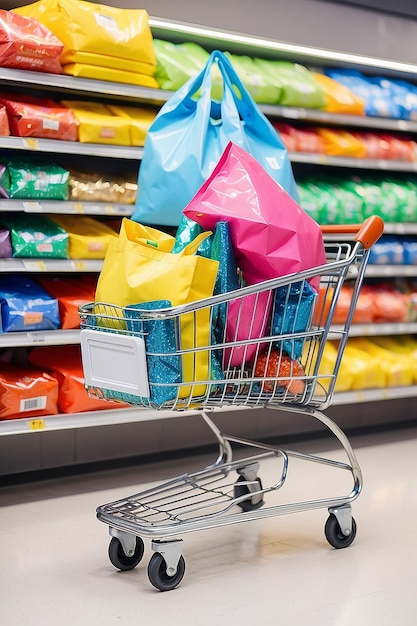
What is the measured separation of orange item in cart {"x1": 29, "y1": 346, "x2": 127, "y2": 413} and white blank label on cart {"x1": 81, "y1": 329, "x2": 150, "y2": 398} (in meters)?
0.94

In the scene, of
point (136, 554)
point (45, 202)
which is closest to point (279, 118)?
point (45, 202)

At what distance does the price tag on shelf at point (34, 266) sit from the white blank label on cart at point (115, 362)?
0.98m

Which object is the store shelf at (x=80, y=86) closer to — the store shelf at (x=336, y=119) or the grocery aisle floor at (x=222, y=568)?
the store shelf at (x=336, y=119)

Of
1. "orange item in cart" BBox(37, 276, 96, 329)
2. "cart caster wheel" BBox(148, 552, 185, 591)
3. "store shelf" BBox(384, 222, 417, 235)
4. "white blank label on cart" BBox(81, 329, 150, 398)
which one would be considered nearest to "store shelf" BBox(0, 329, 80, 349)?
"orange item in cart" BBox(37, 276, 96, 329)

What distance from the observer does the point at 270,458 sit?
4.47 meters

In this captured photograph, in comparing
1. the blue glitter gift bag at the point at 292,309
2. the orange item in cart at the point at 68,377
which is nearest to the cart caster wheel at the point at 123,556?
the blue glitter gift bag at the point at 292,309

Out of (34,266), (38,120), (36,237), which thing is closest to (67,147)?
(38,120)

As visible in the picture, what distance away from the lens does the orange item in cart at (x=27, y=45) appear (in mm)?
3494

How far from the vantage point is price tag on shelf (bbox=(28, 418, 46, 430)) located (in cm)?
362

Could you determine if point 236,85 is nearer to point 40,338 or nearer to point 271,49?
point 271,49

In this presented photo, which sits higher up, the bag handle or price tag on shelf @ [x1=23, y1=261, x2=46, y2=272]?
the bag handle

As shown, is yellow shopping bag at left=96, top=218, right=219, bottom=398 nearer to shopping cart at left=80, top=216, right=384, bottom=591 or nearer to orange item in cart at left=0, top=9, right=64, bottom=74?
shopping cart at left=80, top=216, right=384, bottom=591

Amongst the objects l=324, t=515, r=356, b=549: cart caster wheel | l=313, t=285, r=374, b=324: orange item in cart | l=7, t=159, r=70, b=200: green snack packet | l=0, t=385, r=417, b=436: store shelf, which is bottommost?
l=324, t=515, r=356, b=549: cart caster wheel

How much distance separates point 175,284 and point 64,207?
1321mm
